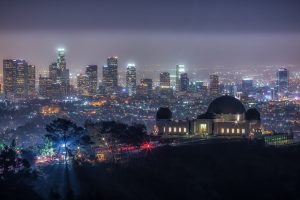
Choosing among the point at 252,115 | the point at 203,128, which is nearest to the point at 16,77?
the point at 203,128

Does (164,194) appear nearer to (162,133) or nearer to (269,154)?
(269,154)

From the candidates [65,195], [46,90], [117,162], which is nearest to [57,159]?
[117,162]

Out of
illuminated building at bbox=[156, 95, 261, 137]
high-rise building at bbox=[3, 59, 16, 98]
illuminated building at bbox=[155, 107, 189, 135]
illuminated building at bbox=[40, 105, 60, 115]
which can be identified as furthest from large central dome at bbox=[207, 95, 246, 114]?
high-rise building at bbox=[3, 59, 16, 98]

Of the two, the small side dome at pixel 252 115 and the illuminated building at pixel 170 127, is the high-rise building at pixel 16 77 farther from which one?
Result: the small side dome at pixel 252 115

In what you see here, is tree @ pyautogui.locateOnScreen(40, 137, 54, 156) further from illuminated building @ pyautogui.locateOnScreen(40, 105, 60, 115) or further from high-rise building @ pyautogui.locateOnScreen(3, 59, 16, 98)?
high-rise building @ pyautogui.locateOnScreen(3, 59, 16, 98)

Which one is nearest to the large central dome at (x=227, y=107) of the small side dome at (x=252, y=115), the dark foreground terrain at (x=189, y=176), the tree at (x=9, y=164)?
the small side dome at (x=252, y=115)

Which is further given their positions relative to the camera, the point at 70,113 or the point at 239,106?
the point at 70,113

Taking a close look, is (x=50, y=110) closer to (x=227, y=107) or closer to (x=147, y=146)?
(x=227, y=107)
